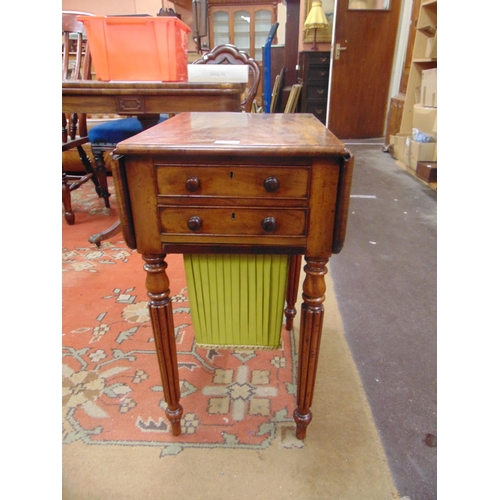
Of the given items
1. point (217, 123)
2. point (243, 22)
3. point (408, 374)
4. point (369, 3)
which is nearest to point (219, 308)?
point (217, 123)

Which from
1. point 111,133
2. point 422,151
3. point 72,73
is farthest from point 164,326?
point 422,151

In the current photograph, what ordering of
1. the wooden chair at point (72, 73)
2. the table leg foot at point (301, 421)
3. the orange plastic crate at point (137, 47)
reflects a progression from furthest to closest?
1. the wooden chair at point (72, 73)
2. the orange plastic crate at point (137, 47)
3. the table leg foot at point (301, 421)

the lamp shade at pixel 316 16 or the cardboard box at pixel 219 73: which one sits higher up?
the lamp shade at pixel 316 16

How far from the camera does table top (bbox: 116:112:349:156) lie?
62cm

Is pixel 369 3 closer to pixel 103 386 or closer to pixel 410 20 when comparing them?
pixel 410 20

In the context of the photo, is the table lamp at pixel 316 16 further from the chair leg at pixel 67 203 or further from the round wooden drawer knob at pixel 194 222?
the round wooden drawer knob at pixel 194 222

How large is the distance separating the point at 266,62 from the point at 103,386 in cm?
336

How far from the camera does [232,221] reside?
0.70 metres

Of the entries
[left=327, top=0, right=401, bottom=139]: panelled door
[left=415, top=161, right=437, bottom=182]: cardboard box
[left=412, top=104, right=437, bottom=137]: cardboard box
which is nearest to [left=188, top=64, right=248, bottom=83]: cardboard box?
[left=415, top=161, right=437, bottom=182]: cardboard box

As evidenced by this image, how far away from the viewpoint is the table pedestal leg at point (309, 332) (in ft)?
2.45

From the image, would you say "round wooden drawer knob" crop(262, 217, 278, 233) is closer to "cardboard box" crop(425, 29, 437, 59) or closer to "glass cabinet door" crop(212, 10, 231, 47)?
"cardboard box" crop(425, 29, 437, 59)

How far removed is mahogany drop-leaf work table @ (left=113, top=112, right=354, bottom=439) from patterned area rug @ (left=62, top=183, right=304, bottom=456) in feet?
1.21

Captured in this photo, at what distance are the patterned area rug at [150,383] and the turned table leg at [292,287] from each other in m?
0.07

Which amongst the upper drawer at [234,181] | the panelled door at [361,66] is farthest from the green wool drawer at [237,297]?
the panelled door at [361,66]
